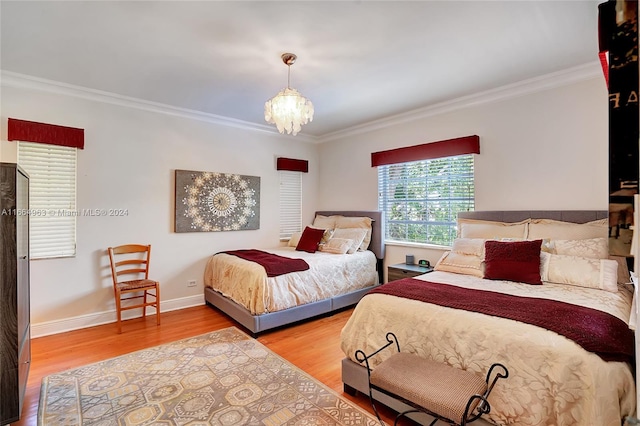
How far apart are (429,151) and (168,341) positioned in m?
3.68

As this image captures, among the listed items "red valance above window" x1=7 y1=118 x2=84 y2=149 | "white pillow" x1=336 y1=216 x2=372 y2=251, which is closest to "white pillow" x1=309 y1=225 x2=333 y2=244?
"white pillow" x1=336 y1=216 x2=372 y2=251

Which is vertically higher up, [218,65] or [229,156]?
[218,65]

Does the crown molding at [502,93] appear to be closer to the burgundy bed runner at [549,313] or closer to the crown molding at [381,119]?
the crown molding at [381,119]

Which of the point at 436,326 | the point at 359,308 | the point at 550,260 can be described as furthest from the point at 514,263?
the point at 359,308

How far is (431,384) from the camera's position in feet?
4.99

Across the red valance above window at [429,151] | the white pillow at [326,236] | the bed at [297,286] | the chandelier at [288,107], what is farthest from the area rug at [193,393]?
the red valance above window at [429,151]

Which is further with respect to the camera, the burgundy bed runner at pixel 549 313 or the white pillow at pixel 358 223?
the white pillow at pixel 358 223

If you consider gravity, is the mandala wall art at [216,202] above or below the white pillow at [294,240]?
above

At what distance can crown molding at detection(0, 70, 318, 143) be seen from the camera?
3.08m

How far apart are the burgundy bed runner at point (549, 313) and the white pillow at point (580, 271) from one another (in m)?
0.62

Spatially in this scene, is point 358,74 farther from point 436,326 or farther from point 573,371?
point 573,371

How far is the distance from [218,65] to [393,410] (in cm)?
309

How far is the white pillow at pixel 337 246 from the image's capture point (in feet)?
13.9

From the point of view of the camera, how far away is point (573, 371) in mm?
1397
